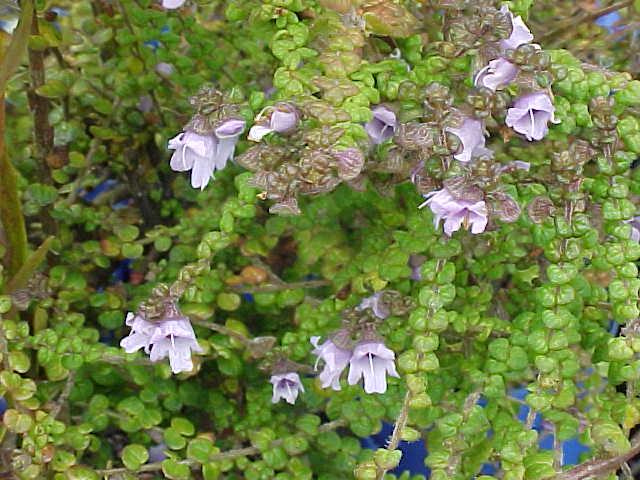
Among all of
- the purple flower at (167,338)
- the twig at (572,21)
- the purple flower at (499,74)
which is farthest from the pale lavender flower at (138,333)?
the twig at (572,21)

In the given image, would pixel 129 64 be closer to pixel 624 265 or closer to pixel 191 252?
pixel 191 252

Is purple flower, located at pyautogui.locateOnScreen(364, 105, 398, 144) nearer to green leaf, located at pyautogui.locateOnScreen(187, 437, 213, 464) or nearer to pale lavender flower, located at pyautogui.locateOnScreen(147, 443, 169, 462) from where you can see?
green leaf, located at pyautogui.locateOnScreen(187, 437, 213, 464)

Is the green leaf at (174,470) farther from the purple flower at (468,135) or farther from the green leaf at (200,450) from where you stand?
the purple flower at (468,135)

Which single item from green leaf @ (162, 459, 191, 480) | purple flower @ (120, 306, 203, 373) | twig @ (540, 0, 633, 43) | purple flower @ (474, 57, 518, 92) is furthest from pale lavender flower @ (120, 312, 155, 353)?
twig @ (540, 0, 633, 43)

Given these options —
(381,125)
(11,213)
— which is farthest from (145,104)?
(381,125)

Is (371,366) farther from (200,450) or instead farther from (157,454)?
(157,454)
